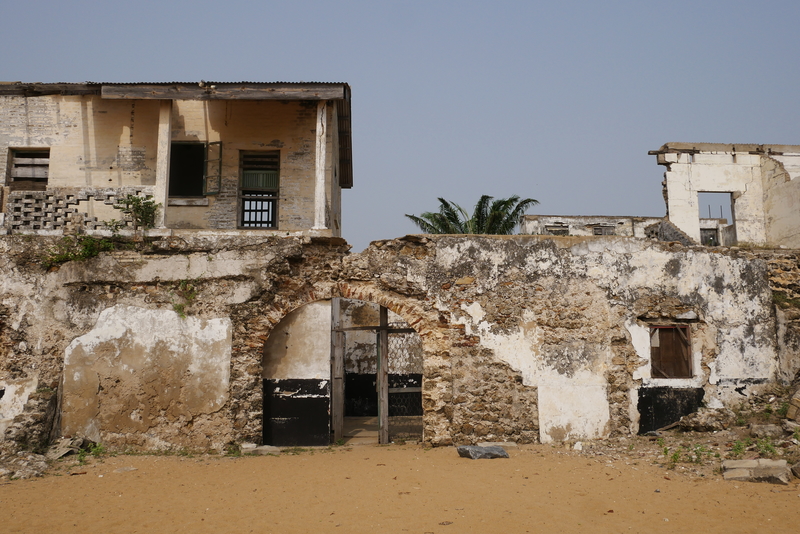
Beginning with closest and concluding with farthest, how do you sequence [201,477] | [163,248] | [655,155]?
[201,477], [163,248], [655,155]

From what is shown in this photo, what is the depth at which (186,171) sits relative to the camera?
1384 cm

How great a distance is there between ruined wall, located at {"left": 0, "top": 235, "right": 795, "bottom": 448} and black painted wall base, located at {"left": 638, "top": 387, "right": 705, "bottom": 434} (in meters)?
0.14

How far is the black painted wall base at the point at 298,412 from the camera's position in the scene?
1013 cm

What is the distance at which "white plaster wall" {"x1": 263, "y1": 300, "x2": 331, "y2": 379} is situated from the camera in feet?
33.6

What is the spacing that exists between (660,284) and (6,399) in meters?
10.8

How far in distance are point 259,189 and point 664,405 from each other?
9.01 m

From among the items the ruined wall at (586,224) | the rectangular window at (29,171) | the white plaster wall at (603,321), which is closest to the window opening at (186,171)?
the rectangular window at (29,171)

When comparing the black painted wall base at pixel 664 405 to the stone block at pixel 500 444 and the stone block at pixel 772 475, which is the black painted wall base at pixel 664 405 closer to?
the stone block at pixel 500 444

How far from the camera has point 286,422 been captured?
10133 mm

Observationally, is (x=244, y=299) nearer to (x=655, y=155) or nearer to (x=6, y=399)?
(x=6, y=399)

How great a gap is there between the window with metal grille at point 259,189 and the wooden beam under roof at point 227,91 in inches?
70.6

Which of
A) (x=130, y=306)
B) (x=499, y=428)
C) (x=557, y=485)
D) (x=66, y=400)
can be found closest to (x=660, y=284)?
(x=499, y=428)

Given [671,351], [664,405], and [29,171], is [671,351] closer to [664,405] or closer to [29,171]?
[664,405]

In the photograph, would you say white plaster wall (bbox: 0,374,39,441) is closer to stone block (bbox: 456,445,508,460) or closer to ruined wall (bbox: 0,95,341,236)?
ruined wall (bbox: 0,95,341,236)
